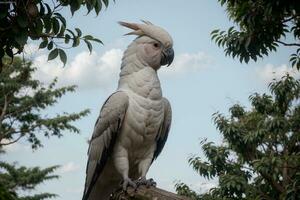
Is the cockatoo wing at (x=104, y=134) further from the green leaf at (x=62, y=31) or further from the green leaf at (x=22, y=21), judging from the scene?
the green leaf at (x=22, y=21)

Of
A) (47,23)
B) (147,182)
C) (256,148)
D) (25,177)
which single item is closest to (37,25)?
(47,23)

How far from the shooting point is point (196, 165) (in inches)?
374

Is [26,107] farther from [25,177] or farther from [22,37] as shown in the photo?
[22,37]

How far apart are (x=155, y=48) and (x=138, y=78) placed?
306 mm

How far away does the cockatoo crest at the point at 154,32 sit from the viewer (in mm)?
4201

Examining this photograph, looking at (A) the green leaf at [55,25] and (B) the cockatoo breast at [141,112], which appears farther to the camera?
(B) the cockatoo breast at [141,112]

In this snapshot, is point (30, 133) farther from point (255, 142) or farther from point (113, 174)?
point (113, 174)

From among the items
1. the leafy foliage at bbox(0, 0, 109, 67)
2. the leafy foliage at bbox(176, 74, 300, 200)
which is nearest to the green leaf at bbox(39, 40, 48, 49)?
the leafy foliage at bbox(0, 0, 109, 67)

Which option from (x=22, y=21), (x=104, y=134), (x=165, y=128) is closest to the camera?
(x=22, y=21)

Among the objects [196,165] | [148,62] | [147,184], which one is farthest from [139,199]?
[196,165]

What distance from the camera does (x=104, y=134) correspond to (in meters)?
4.18

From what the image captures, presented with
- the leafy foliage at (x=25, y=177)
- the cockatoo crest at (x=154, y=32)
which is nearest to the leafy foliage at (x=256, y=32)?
the cockatoo crest at (x=154, y=32)

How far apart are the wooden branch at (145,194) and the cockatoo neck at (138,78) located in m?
0.78

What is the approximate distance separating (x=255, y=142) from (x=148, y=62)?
5.67m
